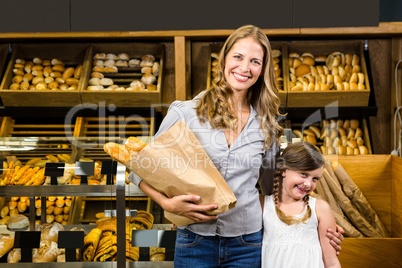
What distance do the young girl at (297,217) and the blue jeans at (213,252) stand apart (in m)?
0.10

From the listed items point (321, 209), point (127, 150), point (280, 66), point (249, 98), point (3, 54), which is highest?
point (3, 54)

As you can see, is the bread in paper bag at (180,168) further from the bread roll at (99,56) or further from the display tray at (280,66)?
the bread roll at (99,56)

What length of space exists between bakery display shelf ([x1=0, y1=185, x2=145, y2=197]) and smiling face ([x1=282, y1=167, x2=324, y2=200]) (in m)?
0.61

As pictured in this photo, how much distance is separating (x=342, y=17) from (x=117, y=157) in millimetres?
2317

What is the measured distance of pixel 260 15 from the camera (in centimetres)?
304

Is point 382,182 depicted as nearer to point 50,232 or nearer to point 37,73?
point 50,232

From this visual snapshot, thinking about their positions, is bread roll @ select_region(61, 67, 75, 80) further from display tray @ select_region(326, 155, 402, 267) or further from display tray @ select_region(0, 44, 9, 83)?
display tray @ select_region(326, 155, 402, 267)

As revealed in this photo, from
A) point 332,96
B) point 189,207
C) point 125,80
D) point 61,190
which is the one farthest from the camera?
point 125,80

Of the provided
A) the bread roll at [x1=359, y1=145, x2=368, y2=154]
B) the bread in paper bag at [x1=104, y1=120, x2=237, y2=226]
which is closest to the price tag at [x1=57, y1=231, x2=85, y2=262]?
the bread in paper bag at [x1=104, y1=120, x2=237, y2=226]

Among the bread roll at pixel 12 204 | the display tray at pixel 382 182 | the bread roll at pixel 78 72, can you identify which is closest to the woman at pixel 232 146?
the bread roll at pixel 12 204

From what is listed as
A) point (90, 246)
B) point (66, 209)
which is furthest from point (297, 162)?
point (66, 209)

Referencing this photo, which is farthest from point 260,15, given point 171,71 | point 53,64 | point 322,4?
point 53,64

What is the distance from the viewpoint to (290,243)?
1.45m

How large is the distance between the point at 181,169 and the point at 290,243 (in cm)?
53
